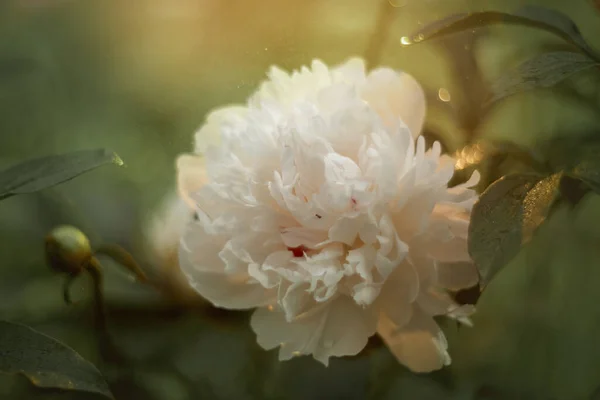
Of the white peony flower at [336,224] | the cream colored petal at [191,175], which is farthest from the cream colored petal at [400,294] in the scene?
the cream colored petal at [191,175]

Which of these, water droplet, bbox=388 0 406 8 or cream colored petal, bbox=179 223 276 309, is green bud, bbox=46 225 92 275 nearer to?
cream colored petal, bbox=179 223 276 309

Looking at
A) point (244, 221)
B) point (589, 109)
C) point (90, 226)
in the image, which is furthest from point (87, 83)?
point (589, 109)

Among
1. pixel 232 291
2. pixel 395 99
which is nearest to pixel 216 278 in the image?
pixel 232 291

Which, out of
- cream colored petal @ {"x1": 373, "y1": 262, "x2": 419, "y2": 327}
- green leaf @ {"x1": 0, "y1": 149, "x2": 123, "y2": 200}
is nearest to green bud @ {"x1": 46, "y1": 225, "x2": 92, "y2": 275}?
green leaf @ {"x1": 0, "y1": 149, "x2": 123, "y2": 200}

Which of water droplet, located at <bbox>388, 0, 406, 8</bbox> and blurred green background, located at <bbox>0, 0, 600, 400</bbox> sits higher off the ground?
water droplet, located at <bbox>388, 0, 406, 8</bbox>

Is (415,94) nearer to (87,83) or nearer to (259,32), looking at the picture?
(259,32)

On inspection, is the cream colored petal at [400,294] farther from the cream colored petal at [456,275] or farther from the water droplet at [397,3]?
the water droplet at [397,3]
